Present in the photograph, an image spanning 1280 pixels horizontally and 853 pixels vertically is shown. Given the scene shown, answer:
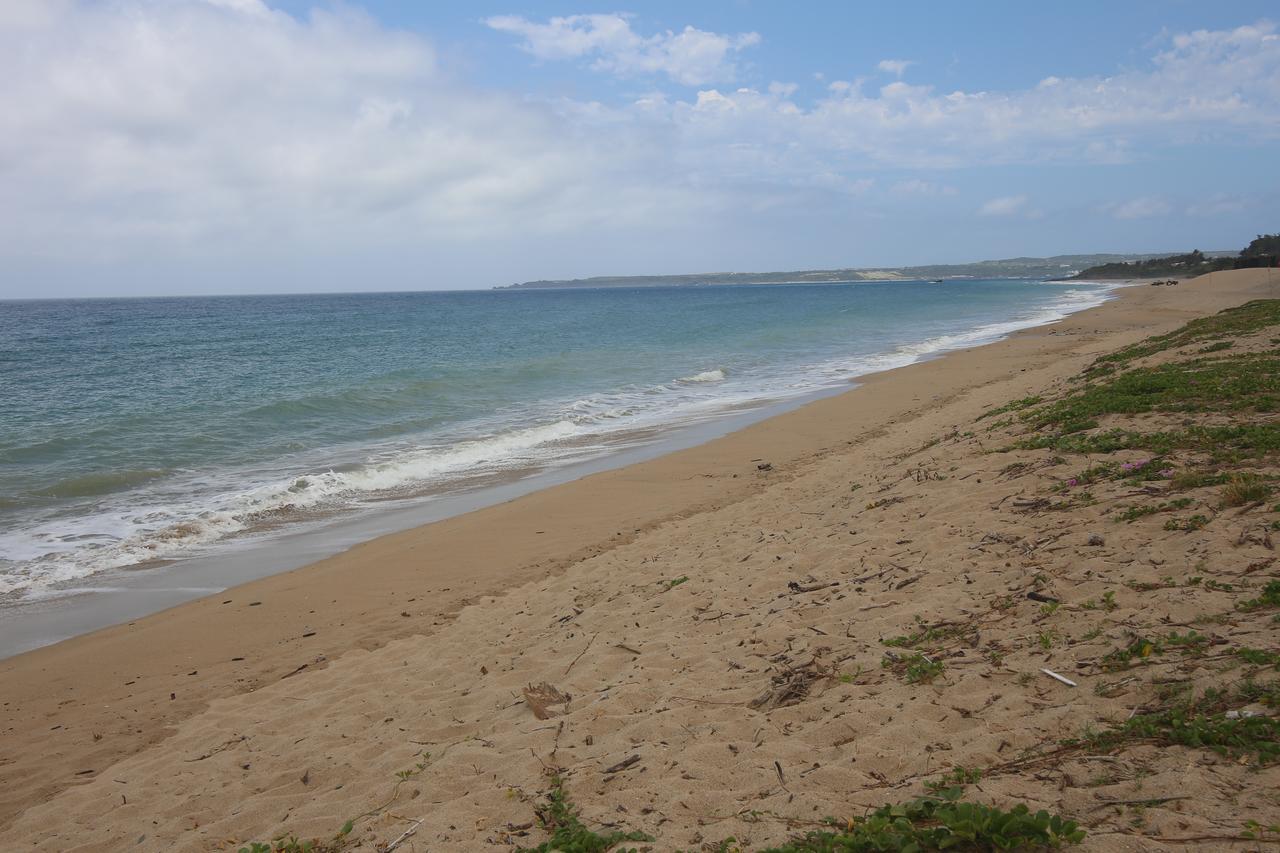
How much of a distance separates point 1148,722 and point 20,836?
587 cm

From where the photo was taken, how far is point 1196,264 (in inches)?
3081

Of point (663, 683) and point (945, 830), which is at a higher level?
point (945, 830)

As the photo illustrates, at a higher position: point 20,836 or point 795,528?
point 795,528

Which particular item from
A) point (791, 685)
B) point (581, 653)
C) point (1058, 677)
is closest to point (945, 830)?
point (1058, 677)

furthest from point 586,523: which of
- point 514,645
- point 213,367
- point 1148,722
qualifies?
point 213,367

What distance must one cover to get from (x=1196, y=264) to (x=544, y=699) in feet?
316

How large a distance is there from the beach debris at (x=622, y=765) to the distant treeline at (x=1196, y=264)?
192 feet

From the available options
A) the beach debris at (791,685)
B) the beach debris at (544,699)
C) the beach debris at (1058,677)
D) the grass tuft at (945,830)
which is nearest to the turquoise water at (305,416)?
the beach debris at (544,699)

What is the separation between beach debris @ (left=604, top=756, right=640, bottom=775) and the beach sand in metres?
0.02

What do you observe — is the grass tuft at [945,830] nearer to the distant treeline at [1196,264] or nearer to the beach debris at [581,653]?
the beach debris at [581,653]

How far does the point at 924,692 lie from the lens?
146 inches

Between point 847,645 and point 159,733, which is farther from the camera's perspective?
point 159,733

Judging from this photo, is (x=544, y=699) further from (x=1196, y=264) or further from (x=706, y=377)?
(x=1196, y=264)

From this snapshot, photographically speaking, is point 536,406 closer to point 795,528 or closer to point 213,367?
point 795,528
